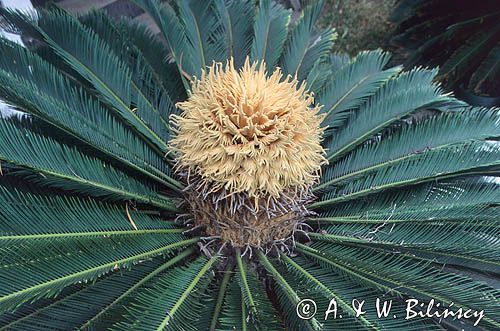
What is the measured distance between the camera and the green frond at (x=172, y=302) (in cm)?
124

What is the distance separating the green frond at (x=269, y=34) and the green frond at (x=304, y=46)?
0.04 m

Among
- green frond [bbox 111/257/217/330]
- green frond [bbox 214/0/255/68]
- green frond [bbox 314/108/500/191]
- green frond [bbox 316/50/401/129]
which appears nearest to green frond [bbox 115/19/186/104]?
green frond [bbox 214/0/255/68]

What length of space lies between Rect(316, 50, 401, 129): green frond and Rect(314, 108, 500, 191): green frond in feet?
0.66

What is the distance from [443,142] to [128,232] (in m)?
1.23

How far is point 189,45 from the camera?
210 cm

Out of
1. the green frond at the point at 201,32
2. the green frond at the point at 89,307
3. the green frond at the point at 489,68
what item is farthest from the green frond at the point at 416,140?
the green frond at the point at 489,68

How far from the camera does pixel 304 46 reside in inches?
87.1

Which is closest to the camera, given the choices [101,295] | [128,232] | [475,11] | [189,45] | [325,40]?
[101,295]

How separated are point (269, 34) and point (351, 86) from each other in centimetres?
44

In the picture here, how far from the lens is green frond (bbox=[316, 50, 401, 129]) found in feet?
6.84

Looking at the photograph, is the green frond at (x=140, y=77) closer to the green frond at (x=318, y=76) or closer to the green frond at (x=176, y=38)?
the green frond at (x=176, y=38)

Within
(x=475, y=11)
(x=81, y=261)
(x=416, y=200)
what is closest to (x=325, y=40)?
(x=416, y=200)

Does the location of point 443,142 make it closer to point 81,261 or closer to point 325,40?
point 325,40

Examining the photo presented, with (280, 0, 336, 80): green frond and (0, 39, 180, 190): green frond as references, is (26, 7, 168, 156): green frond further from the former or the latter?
(280, 0, 336, 80): green frond
